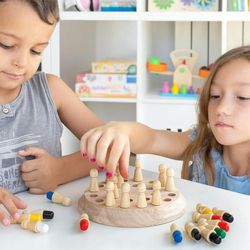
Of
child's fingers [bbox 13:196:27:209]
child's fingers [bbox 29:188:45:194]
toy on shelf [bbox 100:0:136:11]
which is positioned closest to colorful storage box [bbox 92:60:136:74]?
toy on shelf [bbox 100:0:136:11]

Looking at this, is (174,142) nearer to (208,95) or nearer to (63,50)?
(208,95)

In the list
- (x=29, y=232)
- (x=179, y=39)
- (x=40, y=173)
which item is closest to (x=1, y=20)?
(x=40, y=173)

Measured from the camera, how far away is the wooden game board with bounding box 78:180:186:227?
730 mm

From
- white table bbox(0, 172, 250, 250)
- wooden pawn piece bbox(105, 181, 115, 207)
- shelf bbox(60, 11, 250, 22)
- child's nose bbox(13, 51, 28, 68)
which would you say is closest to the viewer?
white table bbox(0, 172, 250, 250)

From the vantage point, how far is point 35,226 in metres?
0.70

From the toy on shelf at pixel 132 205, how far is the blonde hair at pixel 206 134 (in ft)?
1.42

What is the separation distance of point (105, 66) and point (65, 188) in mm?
1550

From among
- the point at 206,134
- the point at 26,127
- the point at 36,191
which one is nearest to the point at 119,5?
the point at 206,134

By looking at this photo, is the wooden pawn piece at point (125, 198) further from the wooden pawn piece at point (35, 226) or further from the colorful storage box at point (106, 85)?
the colorful storage box at point (106, 85)

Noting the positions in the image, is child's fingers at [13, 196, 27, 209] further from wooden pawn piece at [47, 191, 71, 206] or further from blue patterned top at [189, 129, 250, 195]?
blue patterned top at [189, 129, 250, 195]

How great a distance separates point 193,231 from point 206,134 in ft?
2.08

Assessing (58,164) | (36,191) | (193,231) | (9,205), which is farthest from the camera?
(58,164)

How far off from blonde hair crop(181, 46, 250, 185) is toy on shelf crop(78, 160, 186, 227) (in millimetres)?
434

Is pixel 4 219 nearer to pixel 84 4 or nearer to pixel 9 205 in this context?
pixel 9 205
